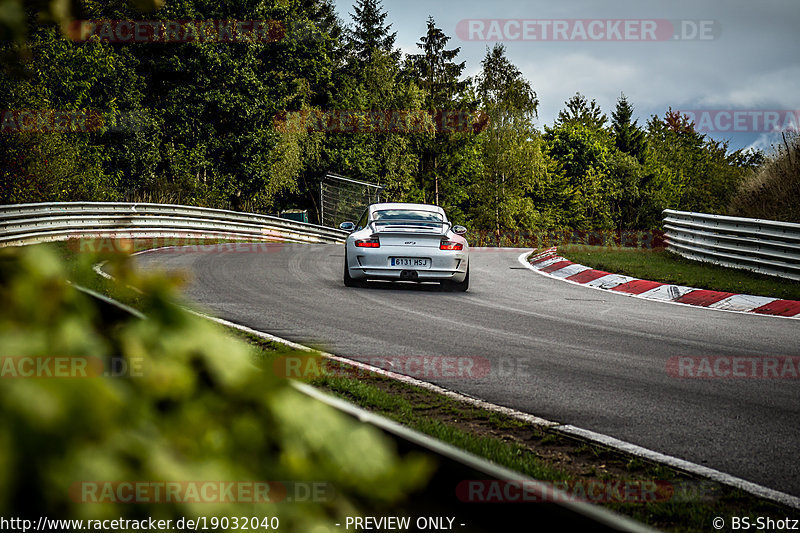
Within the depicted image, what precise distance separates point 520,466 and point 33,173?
21.7 metres

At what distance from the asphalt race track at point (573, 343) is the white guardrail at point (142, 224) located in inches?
126

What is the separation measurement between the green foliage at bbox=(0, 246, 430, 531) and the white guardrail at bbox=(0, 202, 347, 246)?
10893mm

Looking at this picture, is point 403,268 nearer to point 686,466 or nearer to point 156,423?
point 686,466

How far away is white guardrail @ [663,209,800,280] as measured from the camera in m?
12.7

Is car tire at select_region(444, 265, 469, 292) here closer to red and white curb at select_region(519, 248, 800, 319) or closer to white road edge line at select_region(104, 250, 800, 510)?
red and white curb at select_region(519, 248, 800, 319)

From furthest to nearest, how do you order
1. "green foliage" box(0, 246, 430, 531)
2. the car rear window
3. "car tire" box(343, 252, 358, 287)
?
the car rear window
"car tire" box(343, 252, 358, 287)
"green foliage" box(0, 246, 430, 531)

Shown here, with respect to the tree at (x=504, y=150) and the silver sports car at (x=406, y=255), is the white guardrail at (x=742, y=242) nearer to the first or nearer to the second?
the silver sports car at (x=406, y=255)

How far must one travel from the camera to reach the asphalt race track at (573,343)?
4801 millimetres

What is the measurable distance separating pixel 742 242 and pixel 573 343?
8047 mm

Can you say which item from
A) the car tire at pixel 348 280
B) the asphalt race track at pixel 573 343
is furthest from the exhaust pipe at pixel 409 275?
the car tire at pixel 348 280

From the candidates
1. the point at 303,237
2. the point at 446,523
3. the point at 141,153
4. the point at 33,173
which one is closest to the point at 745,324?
the point at 446,523

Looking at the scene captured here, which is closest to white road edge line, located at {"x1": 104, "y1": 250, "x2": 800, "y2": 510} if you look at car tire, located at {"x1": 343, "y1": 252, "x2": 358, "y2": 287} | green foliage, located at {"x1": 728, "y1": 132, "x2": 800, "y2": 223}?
car tire, located at {"x1": 343, "y1": 252, "x2": 358, "y2": 287}

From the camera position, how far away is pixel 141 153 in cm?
3488

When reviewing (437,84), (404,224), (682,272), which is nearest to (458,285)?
(404,224)
